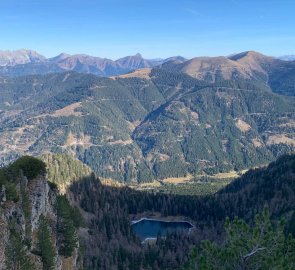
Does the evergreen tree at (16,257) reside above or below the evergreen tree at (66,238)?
above

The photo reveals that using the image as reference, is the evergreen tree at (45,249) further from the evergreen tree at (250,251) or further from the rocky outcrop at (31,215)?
the evergreen tree at (250,251)

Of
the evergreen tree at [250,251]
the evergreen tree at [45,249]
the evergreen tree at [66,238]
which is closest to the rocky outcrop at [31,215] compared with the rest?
the evergreen tree at [45,249]

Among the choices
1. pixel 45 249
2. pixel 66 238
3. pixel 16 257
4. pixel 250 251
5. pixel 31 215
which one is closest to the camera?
pixel 250 251

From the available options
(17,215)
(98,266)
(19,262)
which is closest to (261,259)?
(19,262)

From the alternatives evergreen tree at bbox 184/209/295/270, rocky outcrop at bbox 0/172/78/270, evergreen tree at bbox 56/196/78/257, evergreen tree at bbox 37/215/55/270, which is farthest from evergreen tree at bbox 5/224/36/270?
evergreen tree at bbox 184/209/295/270

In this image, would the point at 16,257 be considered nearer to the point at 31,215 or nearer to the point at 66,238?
the point at 31,215

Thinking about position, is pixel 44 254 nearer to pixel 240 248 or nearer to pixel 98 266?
pixel 240 248

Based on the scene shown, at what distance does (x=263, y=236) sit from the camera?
54.3 metres

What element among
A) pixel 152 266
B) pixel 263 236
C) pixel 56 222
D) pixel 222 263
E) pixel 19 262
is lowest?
pixel 152 266

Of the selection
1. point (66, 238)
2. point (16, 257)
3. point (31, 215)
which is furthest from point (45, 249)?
point (66, 238)

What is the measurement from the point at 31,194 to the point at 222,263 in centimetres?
6144

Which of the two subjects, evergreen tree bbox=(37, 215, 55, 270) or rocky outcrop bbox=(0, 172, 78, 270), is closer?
rocky outcrop bbox=(0, 172, 78, 270)

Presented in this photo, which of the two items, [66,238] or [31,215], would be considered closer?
[31,215]

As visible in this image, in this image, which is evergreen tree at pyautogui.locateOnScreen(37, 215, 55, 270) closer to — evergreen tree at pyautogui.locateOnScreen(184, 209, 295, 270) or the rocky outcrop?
the rocky outcrop
